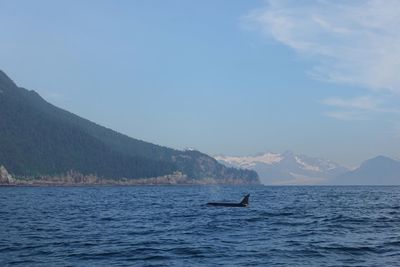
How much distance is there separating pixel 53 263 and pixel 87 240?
10864 mm

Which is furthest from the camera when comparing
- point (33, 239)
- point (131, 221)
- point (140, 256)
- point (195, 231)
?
point (131, 221)

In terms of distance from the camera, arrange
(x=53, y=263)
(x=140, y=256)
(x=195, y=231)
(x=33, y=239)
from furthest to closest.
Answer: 1. (x=195, y=231)
2. (x=33, y=239)
3. (x=140, y=256)
4. (x=53, y=263)

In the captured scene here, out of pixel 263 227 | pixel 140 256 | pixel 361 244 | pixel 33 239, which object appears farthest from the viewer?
pixel 263 227

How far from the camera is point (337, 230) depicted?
5459 centimetres

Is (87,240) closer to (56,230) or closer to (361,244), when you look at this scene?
(56,230)

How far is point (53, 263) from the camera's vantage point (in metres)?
35.1

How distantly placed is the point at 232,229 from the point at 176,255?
57.5ft

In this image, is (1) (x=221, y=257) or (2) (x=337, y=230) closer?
(1) (x=221, y=257)

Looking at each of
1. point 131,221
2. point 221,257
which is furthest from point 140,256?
point 131,221

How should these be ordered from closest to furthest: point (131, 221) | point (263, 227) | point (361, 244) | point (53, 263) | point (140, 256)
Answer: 1. point (53, 263)
2. point (140, 256)
3. point (361, 244)
4. point (263, 227)
5. point (131, 221)

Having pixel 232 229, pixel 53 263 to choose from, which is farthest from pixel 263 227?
pixel 53 263

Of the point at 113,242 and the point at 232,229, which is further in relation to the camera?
the point at 232,229

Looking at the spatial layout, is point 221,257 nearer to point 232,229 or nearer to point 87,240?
point 87,240

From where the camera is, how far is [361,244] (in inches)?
1743
